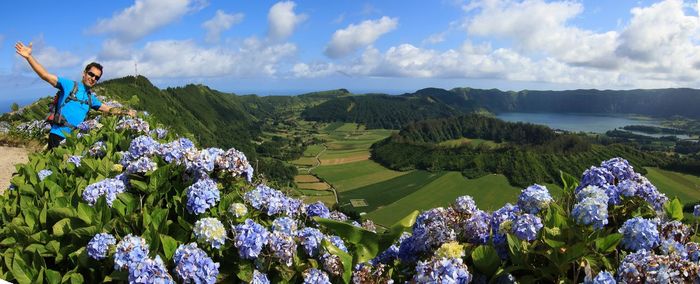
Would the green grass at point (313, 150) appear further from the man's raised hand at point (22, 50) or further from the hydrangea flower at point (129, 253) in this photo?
the hydrangea flower at point (129, 253)

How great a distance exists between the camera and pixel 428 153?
15500cm

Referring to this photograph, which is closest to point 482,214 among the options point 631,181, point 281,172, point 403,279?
point 403,279

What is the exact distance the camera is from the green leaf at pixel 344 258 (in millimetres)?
3078

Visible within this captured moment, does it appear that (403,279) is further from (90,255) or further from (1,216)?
(1,216)

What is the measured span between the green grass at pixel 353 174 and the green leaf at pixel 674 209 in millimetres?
104175

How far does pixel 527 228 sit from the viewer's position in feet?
9.66

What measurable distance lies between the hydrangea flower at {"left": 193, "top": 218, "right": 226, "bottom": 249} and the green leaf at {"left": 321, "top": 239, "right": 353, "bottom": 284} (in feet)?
2.50

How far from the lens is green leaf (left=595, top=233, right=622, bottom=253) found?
276 cm

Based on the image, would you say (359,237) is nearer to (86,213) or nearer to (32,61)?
(86,213)

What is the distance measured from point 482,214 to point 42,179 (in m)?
5.01

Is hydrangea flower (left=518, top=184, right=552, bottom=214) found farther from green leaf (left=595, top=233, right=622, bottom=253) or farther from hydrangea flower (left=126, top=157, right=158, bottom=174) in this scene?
hydrangea flower (left=126, top=157, right=158, bottom=174)

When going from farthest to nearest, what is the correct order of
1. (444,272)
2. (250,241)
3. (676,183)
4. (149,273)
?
(676,183), (250,241), (149,273), (444,272)

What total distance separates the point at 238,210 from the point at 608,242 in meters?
2.70

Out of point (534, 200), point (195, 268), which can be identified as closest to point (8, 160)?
point (195, 268)
